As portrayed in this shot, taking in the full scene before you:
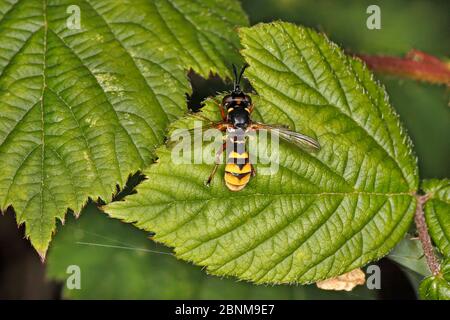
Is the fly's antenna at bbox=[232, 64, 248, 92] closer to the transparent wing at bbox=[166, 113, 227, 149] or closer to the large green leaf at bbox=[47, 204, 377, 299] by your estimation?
the transparent wing at bbox=[166, 113, 227, 149]

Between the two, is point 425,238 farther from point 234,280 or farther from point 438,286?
point 234,280

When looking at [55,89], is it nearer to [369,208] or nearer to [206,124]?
[206,124]

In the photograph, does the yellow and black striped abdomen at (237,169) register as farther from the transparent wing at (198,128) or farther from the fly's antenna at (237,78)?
the fly's antenna at (237,78)

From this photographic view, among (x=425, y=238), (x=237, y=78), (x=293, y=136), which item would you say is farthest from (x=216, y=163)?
(x=425, y=238)

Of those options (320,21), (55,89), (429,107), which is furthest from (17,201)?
(429,107)

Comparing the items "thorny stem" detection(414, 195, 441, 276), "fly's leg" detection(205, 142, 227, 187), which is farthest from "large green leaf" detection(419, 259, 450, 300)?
"fly's leg" detection(205, 142, 227, 187)

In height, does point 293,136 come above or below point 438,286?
above
